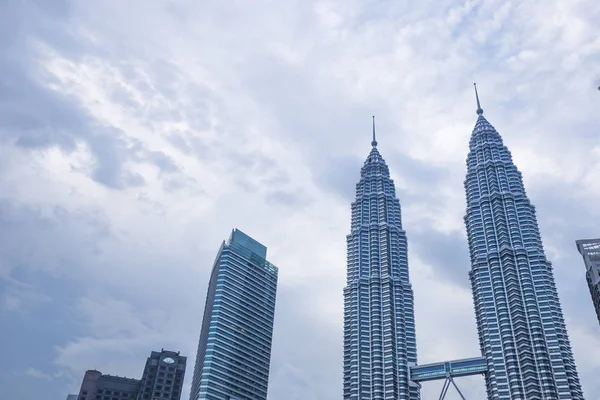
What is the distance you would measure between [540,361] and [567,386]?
1123cm

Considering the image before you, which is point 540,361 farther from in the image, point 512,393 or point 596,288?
point 596,288

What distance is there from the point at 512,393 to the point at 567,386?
59.3 ft

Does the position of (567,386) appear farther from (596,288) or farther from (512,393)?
(596,288)

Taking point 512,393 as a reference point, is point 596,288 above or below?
above

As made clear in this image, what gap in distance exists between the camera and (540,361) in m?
200

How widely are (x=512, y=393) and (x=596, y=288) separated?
153 feet

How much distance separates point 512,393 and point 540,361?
14908 millimetres

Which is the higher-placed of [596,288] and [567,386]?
[596,288]

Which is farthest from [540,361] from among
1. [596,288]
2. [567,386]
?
[596,288]

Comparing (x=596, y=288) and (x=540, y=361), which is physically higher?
(x=596, y=288)

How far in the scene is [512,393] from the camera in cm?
19938

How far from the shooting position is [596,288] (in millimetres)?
195750

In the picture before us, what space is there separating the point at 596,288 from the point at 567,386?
114 ft

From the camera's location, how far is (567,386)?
194000mm
